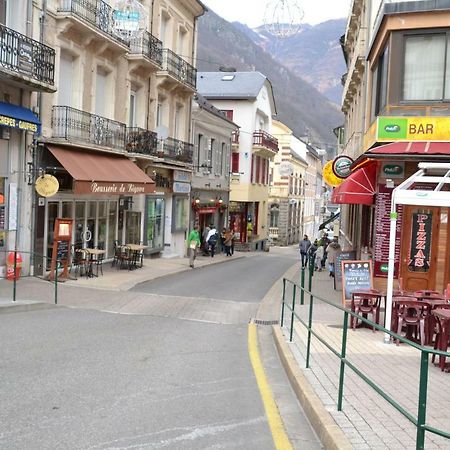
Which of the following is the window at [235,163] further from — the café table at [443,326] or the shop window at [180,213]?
the café table at [443,326]

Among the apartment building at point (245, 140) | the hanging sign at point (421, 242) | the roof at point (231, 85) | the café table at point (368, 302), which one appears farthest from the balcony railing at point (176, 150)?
the roof at point (231, 85)

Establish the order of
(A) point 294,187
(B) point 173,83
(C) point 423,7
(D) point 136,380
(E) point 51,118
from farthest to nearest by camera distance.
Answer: (A) point 294,187 → (B) point 173,83 → (E) point 51,118 → (C) point 423,7 → (D) point 136,380

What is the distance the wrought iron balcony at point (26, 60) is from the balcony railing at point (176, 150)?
904 cm

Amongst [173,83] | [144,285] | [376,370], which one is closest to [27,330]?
[376,370]

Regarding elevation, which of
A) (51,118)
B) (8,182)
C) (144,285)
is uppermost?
(51,118)

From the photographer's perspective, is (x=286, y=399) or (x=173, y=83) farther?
(x=173, y=83)

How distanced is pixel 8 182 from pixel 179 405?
10577mm

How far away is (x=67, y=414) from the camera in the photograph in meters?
5.57

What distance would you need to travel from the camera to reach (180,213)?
28.0m

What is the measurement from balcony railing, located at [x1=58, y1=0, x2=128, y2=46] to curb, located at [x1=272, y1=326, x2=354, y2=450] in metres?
12.2

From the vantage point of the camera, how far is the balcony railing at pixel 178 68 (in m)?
24.4

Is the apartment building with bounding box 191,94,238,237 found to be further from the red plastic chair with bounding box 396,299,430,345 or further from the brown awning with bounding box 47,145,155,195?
the red plastic chair with bounding box 396,299,430,345

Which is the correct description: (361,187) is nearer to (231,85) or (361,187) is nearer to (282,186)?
(231,85)

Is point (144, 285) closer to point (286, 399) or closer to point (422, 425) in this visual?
point (286, 399)
